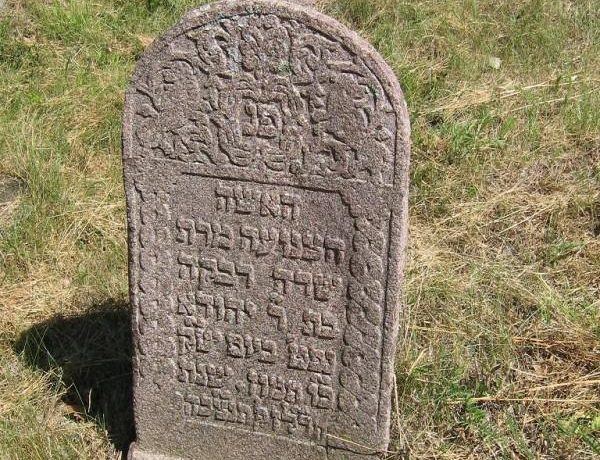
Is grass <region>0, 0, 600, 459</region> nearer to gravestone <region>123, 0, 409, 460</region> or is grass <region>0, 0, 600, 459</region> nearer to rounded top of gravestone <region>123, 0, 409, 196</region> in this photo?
gravestone <region>123, 0, 409, 460</region>

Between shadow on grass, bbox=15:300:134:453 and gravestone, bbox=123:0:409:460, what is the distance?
25cm

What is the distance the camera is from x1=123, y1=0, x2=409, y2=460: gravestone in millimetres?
2072

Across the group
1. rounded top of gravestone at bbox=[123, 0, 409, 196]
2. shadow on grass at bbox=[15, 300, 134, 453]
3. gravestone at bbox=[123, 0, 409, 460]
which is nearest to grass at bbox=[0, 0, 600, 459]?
shadow on grass at bbox=[15, 300, 134, 453]

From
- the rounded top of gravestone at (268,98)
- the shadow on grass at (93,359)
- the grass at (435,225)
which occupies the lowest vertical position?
the shadow on grass at (93,359)

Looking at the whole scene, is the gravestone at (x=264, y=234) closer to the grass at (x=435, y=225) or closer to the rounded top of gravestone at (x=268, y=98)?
the rounded top of gravestone at (x=268, y=98)

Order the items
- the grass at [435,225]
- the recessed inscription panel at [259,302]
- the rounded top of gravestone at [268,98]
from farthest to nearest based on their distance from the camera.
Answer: the grass at [435,225] < the recessed inscription panel at [259,302] < the rounded top of gravestone at [268,98]

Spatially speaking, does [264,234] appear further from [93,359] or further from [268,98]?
[93,359]

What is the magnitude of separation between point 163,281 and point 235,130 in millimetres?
492

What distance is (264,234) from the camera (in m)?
2.31

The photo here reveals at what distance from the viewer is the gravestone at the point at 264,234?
6.80ft

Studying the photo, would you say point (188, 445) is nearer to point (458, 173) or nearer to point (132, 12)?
point (458, 173)

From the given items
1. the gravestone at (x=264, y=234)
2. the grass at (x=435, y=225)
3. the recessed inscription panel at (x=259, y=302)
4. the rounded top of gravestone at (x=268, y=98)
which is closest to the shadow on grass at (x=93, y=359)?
the grass at (x=435, y=225)

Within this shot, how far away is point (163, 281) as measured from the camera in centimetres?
241

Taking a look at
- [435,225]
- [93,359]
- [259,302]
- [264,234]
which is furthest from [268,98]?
[435,225]
